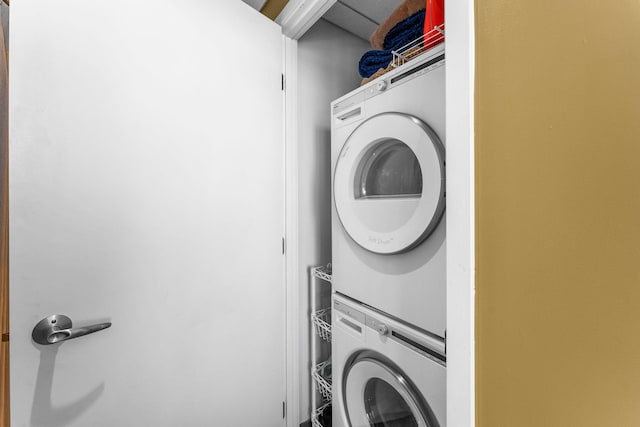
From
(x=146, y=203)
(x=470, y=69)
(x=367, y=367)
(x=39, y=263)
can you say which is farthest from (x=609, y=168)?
(x=39, y=263)

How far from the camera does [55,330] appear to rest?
0.68m

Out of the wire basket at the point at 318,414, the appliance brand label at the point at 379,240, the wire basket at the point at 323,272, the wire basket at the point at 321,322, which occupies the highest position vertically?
the appliance brand label at the point at 379,240

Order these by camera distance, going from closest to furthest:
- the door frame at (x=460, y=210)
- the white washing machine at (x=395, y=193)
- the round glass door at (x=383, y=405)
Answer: the door frame at (x=460, y=210)
the white washing machine at (x=395, y=193)
the round glass door at (x=383, y=405)

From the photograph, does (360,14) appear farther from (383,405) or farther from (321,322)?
(383,405)

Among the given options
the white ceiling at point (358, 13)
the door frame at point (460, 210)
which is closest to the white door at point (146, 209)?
the white ceiling at point (358, 13)

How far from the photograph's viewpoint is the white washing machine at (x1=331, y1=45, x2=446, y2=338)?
2.51 ft

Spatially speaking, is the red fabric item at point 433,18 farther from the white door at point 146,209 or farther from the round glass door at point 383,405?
the round glass door at point 383,405

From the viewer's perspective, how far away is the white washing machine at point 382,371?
0.78 meters

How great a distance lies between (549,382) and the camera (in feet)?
1.35

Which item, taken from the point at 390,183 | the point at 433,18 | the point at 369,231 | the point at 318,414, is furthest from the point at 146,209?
the point at 318,414

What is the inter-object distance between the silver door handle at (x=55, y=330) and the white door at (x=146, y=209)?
16 mm

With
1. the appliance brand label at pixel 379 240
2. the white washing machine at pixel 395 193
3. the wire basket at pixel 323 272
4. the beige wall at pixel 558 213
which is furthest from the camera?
the wire basket at pixel 323 272

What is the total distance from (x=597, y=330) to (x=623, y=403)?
0.10 meters

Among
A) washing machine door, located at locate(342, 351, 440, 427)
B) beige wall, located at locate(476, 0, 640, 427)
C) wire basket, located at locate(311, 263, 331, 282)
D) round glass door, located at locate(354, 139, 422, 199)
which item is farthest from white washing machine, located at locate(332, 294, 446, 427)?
round glass door, located at locate(354, 139, 422, 199)
